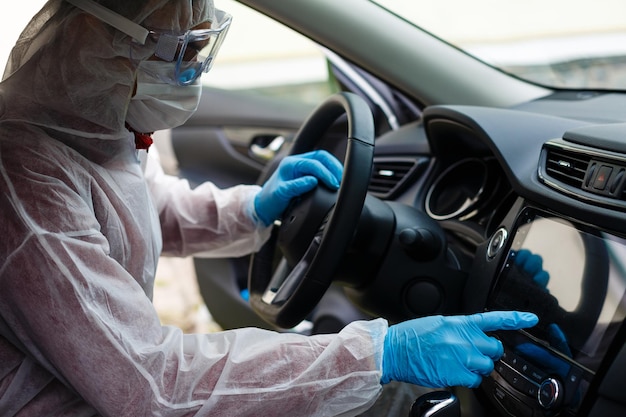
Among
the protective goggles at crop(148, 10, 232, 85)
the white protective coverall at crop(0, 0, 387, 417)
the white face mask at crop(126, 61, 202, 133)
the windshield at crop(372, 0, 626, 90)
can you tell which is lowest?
the white protective coverall at crop(0, 0, 387, 417)

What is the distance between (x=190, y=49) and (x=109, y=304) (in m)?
0.48

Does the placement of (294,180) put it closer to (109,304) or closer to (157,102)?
(157,102)

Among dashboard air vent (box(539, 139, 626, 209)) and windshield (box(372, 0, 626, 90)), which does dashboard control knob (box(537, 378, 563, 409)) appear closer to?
dashboard air vent (box(539, 139, 626, 209))

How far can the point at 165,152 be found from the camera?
115 inches

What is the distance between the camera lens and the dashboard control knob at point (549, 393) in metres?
1.18

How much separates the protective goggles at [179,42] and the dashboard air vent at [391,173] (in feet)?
2.01

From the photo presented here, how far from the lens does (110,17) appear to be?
1.23 meters

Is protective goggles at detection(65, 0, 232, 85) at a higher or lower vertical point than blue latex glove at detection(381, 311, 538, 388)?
higher

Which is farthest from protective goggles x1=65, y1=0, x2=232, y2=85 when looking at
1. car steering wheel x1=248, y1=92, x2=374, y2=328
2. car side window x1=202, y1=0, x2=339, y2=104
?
car side window x1=202, y1=0, x2=339, y2=104

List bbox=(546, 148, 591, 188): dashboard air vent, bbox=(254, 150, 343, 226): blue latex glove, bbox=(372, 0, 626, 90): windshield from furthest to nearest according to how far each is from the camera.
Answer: bbox=(372, 0, 626, 90): windshield < bbox=(254, 150, 343, 226): blue latex glove < bbox=(546, 148, 591, 188): dashboard air vent

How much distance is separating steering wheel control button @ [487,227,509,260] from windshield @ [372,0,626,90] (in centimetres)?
63

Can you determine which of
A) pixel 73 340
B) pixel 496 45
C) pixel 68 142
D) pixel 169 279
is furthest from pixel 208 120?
pixel 496 45

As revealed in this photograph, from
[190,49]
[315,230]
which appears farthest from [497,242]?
[190,49]

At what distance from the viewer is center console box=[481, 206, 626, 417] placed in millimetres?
1158
